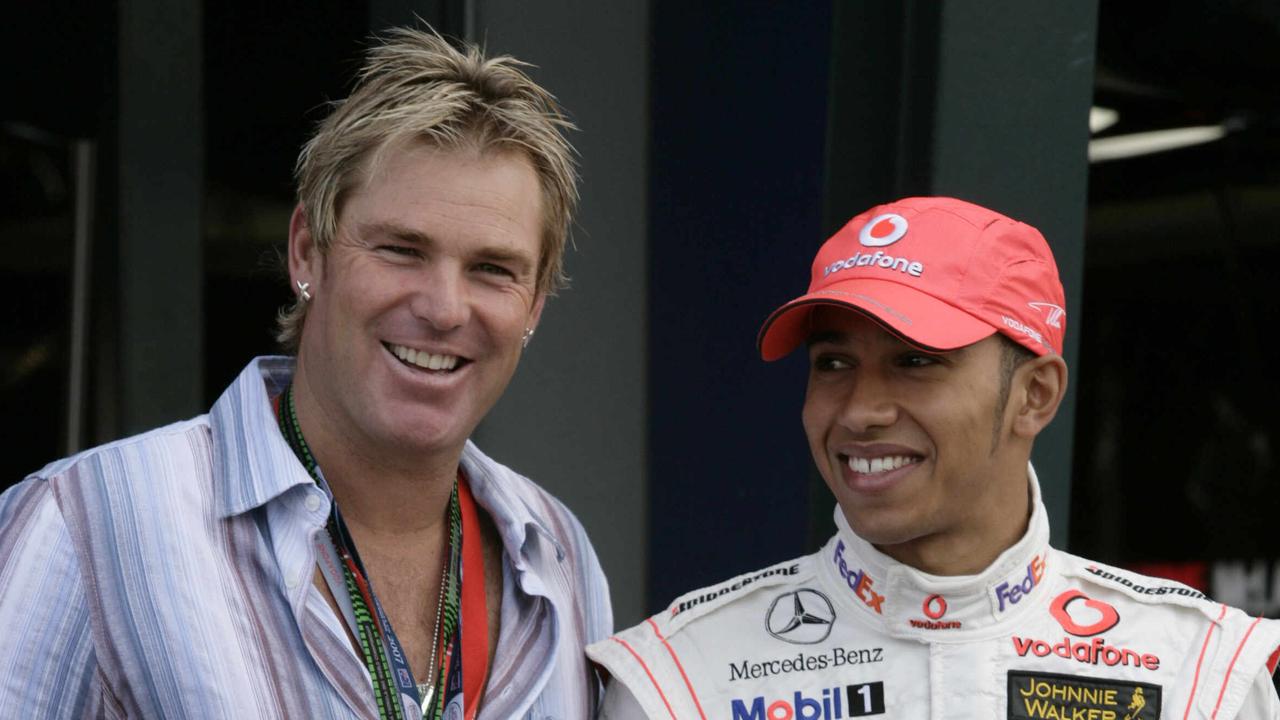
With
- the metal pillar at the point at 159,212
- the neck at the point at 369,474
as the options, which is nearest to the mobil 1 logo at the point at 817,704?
the neck at the point at 369,474

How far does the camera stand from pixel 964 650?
73.5 inches

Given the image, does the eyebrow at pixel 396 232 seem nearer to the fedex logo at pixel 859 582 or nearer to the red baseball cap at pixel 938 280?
the red baseball cap at pixel 938 280

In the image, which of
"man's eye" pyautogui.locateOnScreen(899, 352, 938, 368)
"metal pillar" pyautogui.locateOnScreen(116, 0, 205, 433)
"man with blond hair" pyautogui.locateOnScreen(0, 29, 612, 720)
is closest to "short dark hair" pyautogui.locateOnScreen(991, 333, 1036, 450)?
"man's eye" pyautogui.locateOnScreen(899, 352, 938, 368)

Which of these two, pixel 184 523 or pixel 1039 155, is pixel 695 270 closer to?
pixel 1039 155

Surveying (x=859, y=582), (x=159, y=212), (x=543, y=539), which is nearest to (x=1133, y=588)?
(x=859, y=582)

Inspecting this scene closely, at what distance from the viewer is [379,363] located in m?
1.91

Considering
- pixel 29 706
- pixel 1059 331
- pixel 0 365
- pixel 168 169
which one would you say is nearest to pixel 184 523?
pixel 29 706

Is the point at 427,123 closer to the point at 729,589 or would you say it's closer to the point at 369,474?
the point at 369,474

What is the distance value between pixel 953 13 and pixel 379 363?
1.42 meters

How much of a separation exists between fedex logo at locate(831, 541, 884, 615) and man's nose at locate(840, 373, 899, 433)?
0.21 m

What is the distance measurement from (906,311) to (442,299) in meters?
0.62

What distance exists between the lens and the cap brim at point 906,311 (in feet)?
5.87

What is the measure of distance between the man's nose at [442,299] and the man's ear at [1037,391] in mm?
760

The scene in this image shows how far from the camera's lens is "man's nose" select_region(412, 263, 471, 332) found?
189 centimetres
